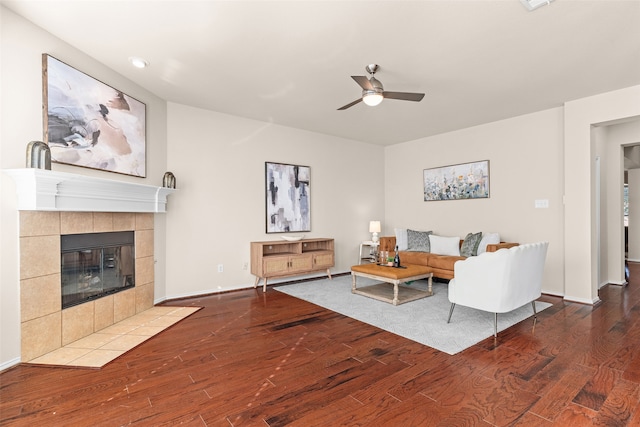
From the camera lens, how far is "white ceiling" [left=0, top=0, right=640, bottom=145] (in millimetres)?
2441

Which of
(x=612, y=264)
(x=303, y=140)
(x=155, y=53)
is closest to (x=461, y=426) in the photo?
(x=155, y=53)

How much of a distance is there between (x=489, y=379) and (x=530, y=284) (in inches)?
64.6

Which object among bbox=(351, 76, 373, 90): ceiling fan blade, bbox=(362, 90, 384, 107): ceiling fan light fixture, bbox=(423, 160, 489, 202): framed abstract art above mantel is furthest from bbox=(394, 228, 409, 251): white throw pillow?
bbox=(351, 76, 373, 90): ceiling fan blade

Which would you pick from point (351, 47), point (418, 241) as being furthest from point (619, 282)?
point (351, 47)

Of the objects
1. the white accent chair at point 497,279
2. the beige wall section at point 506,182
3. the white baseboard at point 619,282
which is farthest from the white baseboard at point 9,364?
the white baseboard at point 619,282

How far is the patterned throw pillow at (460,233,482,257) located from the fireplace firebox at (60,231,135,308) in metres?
4.87

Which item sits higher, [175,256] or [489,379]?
[175,256]

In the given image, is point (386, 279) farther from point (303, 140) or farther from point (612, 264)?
point (612, 264)

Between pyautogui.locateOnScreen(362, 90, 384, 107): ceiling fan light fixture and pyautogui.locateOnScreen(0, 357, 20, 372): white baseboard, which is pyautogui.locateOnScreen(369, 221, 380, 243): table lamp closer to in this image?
pyautogui.locateOnScreen(362, 90, 384, 107): ceiling fan light fixture

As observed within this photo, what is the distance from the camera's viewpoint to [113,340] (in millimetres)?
2973

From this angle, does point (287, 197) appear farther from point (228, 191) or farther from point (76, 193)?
point (76, 193)

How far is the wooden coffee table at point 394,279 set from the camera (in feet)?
13.5

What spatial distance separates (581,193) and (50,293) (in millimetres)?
6133

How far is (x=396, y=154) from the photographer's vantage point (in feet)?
23.0
